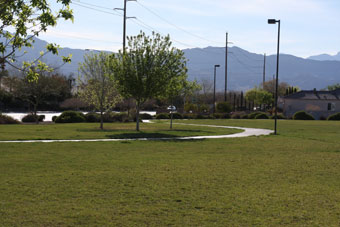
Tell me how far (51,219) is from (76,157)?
882 centimetres

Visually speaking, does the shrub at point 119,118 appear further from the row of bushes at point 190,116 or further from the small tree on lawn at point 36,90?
the row of bushes at point 190,116

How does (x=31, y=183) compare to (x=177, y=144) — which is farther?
(x=177, y=144)

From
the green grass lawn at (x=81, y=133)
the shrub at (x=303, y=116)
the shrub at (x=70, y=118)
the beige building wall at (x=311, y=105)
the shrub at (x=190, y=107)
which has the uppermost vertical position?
the beige building wall at (x=311, y=105)

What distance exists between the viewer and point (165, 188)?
1079 cm

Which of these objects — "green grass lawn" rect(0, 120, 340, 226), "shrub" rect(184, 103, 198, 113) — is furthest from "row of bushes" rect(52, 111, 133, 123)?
"green grass lawn" rect(0, 120, 340, 226)

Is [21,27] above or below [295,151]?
Answer: above

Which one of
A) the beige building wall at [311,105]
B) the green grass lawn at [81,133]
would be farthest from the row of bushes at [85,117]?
the beige building wall at [311,105]

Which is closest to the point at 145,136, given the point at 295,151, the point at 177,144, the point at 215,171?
the point at 177,144

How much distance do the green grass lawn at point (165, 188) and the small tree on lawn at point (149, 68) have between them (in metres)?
12.3

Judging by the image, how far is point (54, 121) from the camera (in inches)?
1736

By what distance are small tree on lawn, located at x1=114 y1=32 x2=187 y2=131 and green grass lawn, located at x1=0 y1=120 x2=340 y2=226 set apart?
12256 millimetres

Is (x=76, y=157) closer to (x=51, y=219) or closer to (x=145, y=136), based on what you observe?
(x=51, y=219)

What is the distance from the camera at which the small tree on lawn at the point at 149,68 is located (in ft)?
101

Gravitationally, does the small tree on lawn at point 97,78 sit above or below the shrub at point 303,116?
above
